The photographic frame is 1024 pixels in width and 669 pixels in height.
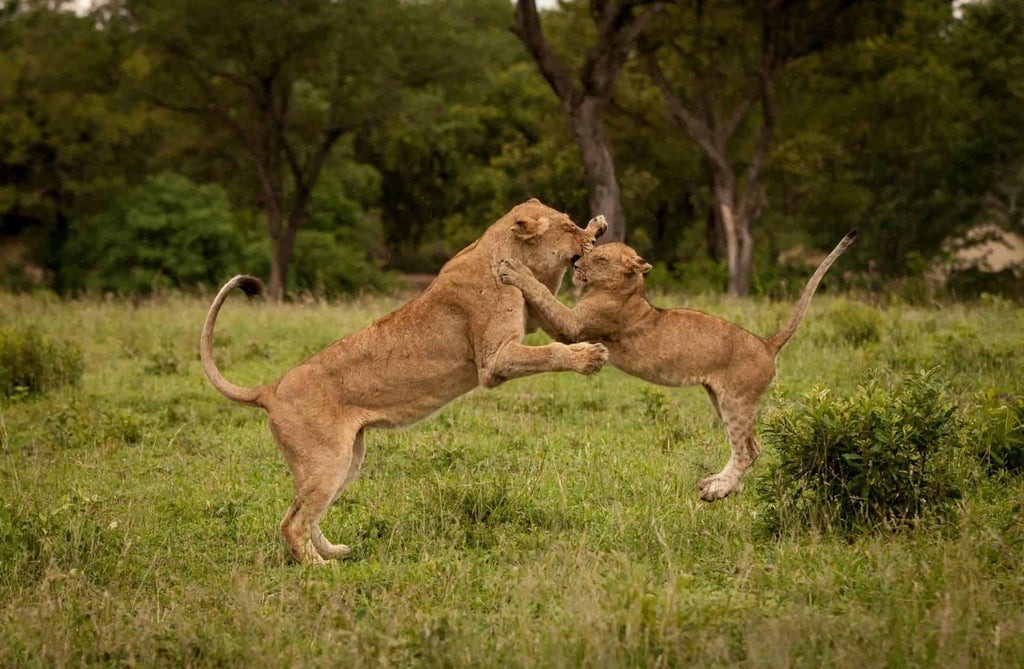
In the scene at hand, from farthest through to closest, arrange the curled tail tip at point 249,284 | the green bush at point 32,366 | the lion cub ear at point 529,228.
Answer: the green bush at point 32,366 → the lion cub ear at point 529,228 → the curled tail tip at point 249,284

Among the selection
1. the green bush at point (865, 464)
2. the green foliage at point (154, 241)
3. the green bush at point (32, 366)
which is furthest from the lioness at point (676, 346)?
the green foliage at point (154, 241)

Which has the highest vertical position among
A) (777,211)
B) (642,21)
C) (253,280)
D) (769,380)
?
(642,21)

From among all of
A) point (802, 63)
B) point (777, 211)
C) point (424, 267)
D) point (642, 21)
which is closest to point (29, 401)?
point (642, 21)

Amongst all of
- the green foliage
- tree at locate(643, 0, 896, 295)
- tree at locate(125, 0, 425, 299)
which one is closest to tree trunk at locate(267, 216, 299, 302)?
tree at locate(125, 0, 425, 299)

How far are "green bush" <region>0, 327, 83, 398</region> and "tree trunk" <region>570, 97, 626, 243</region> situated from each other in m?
9.56

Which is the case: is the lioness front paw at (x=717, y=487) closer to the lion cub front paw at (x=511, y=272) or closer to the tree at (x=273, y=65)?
the lion cub front paw at (x=511, y=272)

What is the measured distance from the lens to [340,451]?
5.50m

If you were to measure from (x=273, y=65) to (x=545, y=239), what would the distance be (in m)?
20.9

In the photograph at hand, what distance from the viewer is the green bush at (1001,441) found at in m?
6.40

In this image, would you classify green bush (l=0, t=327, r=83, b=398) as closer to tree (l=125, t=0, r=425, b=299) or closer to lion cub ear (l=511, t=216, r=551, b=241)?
lion cub ear (l=511, t=216, r=551, b=241)

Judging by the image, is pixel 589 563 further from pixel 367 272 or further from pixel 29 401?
pixel 367 272

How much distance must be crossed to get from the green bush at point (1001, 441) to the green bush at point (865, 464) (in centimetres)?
66

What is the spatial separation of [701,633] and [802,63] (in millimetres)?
22458

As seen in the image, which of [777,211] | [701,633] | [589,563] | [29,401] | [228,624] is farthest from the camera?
[777,211]
